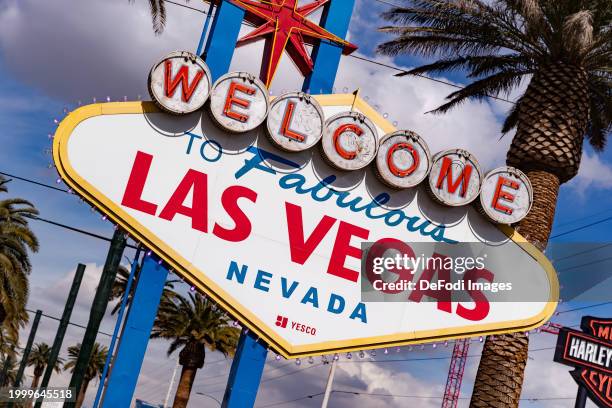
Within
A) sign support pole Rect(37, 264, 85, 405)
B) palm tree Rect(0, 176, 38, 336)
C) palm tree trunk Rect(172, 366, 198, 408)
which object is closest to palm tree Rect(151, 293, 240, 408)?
palm tree trunk Rect(172, 366, 198, 408)

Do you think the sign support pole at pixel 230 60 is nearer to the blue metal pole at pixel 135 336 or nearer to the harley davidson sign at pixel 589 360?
the blue metal pole at pixel 135 336

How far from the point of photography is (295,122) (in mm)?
13398

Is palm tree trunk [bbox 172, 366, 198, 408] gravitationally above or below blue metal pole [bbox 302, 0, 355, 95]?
below

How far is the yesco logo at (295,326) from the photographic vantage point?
1296 cm

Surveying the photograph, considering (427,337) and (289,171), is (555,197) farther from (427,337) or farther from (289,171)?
(289,171)

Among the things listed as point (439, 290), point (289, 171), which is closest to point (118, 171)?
point (289, 171)

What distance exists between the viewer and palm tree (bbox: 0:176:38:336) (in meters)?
35.0

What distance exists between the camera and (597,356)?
1733 cm

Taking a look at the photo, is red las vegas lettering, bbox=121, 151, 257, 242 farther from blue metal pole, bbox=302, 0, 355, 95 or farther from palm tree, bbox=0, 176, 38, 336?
palm tree, bbox=0, 176, 38, 336

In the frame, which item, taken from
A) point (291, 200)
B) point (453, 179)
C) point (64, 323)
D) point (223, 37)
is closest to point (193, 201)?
point (291, 200)

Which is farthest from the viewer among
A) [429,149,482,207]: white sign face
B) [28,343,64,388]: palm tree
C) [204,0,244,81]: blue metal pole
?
[28,343,64,388]: palm tree

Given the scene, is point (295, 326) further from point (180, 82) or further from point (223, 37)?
point (223, 37)

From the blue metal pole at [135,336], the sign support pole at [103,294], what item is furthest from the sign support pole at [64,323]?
the blue metal pole at [135,336]

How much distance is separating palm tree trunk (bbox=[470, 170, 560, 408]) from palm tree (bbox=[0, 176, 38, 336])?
2502 cm
